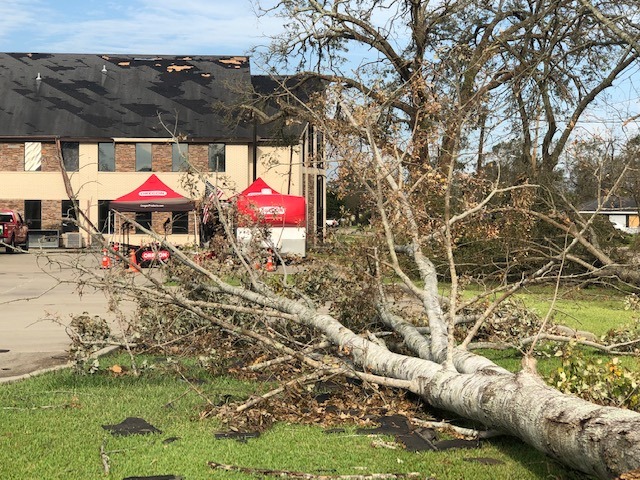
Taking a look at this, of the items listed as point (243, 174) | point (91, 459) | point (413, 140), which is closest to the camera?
point (91, 459)

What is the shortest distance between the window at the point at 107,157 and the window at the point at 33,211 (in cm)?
366

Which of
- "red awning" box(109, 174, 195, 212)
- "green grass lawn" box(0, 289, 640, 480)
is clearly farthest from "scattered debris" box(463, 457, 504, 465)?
"red awning" box(109, 174, 195, 212)

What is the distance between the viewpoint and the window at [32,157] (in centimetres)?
3928

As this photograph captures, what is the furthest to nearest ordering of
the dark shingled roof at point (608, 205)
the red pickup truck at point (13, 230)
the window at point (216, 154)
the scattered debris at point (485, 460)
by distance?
1. the window at point (216, 154)
2. the red pickup truck at point (13, 230)
3. the dark shingled roof at point (608, 205)
4. the scattered debris at point (485, 460)

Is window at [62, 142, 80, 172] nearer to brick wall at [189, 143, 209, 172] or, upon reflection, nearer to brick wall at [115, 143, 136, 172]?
brick wall at [115, 143, 136, 172]

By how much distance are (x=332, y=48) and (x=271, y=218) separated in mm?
14869

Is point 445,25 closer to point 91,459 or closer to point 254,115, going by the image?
point 254,115

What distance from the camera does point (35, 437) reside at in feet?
18.3

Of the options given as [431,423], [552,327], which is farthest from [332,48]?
[431,423]

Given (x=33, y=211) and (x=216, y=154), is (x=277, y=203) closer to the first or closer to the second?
(x=216, y=154)

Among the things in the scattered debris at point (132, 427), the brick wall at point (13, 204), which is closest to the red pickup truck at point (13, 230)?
the brick wall at point (13, 204)

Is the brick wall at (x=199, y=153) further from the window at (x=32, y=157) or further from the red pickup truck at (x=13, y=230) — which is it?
the red pickup truck at (x=13, y=230)

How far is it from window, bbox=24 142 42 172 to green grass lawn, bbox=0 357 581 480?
114 ft

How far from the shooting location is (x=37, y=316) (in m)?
13.4
